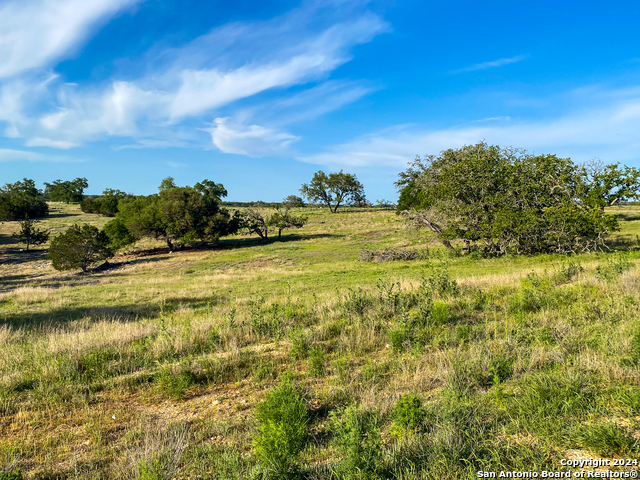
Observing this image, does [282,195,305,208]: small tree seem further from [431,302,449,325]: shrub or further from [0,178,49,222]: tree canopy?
[431,302,449,325]: shrub

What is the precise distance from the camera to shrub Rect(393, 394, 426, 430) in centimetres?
357

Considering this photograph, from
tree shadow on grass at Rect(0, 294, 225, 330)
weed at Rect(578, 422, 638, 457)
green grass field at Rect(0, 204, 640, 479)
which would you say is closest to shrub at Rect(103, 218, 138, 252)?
tree shadow on grass at Rect(0, 294, 225, 330)

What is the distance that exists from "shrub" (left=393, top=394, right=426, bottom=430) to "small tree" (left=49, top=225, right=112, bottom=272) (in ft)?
130

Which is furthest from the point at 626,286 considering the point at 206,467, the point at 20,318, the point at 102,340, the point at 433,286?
the point at 20,318

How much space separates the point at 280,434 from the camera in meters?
3.18

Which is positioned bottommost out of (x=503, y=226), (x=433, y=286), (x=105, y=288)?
(x=105, y=288)

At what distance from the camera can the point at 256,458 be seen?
3406 millimetres

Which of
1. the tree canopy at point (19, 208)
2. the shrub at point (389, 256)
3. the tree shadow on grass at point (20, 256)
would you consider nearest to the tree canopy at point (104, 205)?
the tree canopy at point (19, 208)

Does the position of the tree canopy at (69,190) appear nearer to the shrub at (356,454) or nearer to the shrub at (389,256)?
the shrub at (389,256)

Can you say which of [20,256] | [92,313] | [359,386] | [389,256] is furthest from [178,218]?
[359,386]

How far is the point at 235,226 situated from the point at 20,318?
37.4 metres

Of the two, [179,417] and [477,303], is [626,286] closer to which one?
[477,303]

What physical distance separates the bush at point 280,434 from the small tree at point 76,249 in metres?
38.6

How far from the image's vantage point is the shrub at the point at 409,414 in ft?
11.7
